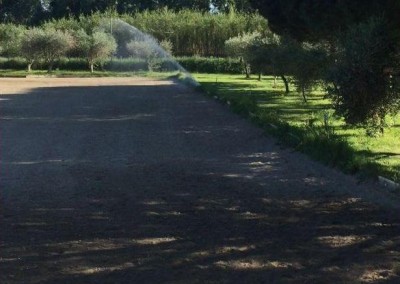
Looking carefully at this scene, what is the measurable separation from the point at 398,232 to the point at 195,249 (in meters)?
2.44

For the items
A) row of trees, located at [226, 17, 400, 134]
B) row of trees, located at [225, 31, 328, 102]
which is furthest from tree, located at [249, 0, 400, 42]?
row of trees, located at [225, 31, 328, 102]

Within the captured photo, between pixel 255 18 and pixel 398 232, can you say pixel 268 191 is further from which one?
pixel 255 18

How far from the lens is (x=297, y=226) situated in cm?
961

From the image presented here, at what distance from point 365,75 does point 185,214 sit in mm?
4799

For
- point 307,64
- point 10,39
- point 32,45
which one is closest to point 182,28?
point 32,45

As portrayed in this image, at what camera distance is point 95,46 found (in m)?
69.8

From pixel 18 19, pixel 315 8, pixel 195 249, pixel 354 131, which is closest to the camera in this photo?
pixel 195 249

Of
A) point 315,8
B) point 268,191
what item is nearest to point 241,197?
point 268,191

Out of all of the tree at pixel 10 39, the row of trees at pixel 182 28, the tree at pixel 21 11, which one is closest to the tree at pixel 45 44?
the tree at pixel 10 39

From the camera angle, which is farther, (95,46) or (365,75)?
(95,46)

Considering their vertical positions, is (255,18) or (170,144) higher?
(255,18)

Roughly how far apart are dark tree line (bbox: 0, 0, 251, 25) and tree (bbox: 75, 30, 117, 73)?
18307mm

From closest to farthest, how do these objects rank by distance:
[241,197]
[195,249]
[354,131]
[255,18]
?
1. [195,249]
2. [241,197]
3. [354,131]
4. [255,18]

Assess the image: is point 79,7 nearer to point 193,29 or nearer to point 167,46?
point 193,29
